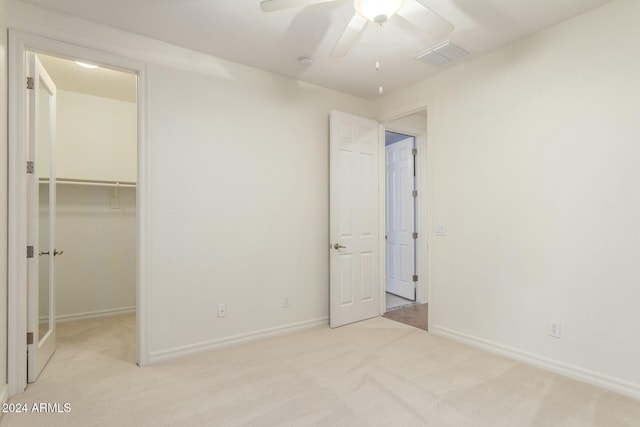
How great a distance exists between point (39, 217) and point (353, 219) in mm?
2886

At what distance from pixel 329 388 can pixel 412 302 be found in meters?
2.75

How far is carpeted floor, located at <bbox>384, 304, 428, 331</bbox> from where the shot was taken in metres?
3.79

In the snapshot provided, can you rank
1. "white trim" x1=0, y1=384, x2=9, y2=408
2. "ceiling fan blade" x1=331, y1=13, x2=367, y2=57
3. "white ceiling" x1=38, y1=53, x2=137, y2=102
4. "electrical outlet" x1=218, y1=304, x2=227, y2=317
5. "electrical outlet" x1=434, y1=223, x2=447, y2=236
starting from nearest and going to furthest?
"ceiling fan blade" x1=331, y1=13, x2=367, y2=57
"white trim" x1=0, y1=384, x2=9, y2=408
"electrical outlet" x1=218, y1=304, x2=227, y2=317
"white ceiling" x1=38, y1=53, x2=137, y2=102
"electrical outlet" x1=434, y1=223, x2=447, y2=236

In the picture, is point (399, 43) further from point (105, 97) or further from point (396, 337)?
point (105, 97)

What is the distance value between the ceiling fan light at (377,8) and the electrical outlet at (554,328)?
2.48 m

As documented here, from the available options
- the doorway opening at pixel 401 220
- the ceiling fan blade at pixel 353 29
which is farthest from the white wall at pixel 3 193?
the doorway opening at pixel 401 220

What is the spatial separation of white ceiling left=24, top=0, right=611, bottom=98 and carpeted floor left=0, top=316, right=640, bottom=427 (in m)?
2.58

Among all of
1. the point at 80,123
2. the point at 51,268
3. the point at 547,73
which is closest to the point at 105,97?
the point at 80,123

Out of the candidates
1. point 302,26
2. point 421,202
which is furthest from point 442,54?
point 421,202

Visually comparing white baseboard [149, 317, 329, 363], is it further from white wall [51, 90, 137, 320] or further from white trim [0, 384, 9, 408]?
white wall [51, 90, 137, 320]

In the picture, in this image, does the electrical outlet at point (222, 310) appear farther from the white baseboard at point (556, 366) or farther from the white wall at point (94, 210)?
the white baseboard at point (556, 366)

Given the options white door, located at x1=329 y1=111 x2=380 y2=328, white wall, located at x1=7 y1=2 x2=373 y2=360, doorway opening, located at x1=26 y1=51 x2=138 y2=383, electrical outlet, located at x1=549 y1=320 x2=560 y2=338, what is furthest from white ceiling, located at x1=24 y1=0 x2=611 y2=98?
electrical outlet, located at x1=549 y1=320 x2=560 y2=338

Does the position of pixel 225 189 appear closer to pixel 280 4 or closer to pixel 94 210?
pixel 280 4

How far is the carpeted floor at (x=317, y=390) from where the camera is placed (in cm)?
197
